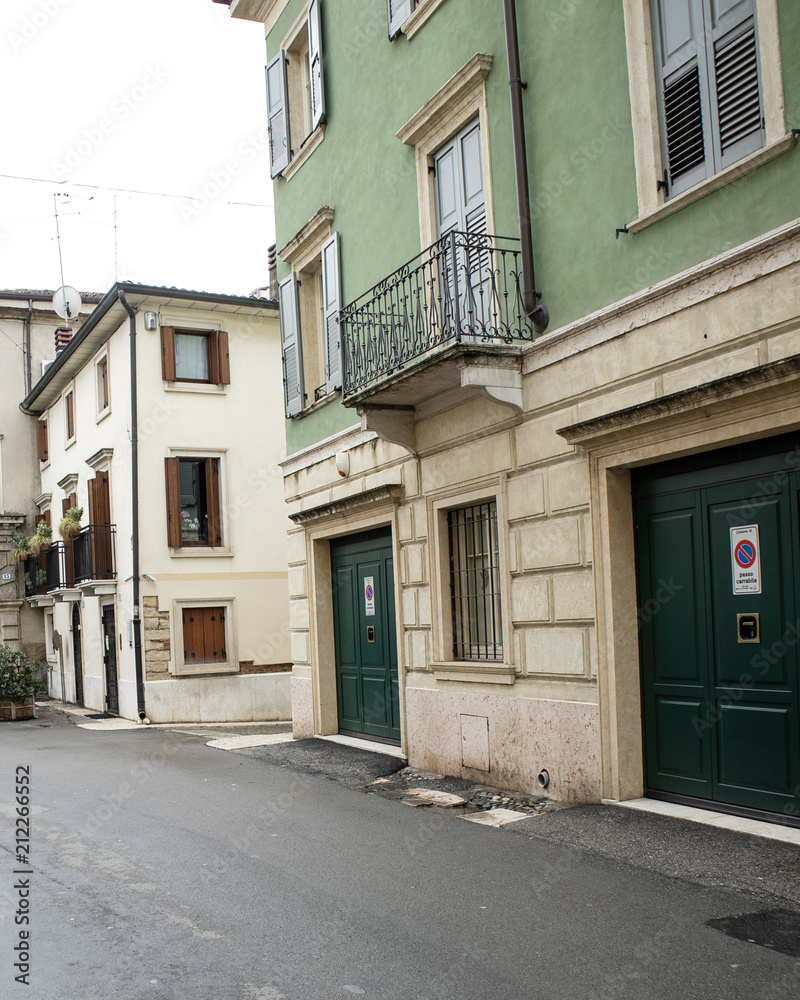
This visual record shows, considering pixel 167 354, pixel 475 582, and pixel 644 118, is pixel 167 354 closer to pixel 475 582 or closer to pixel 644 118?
pixel 475 582

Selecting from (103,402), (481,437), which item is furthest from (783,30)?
(103,402)

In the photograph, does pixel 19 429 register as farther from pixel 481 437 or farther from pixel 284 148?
pixel 481 437

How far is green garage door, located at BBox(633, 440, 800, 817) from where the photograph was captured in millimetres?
6961

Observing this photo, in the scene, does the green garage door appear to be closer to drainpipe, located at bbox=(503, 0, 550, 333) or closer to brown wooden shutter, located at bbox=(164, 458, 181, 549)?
drainpipe, located at bbox=(503, 0, 550, 333)

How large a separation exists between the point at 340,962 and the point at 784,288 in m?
4.81

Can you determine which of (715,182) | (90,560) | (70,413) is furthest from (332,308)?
(70,413)

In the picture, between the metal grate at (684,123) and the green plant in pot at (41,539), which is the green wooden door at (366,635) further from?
the green plant in pot at (41,539)

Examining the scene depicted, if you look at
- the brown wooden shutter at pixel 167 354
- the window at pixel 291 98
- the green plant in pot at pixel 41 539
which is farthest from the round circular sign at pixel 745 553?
the green plant in pot at pixel 41 539

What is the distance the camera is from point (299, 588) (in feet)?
47.2

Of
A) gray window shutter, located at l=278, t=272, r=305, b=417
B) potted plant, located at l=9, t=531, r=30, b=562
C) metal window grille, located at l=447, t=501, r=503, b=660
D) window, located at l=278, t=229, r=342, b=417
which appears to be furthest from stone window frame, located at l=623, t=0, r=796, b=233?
potted plant, located at l=9, t=531, r=30, b=562

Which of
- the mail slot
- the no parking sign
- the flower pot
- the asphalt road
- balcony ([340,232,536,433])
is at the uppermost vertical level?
balcony ([340,232,536,433])

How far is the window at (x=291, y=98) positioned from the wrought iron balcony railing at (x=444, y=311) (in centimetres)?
393

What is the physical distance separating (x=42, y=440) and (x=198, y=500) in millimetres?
9967

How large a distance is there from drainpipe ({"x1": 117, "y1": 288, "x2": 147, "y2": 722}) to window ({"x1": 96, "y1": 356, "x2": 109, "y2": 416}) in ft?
7.91
